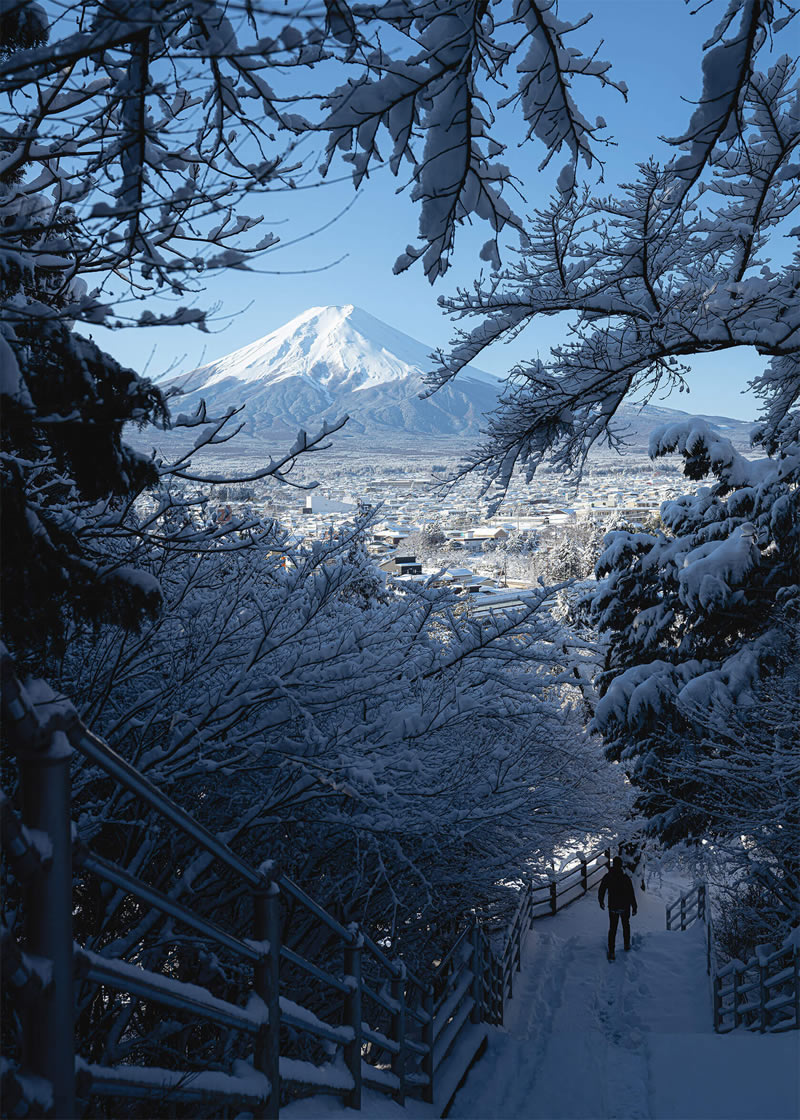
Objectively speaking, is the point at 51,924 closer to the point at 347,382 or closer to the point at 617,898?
the point at 617,898

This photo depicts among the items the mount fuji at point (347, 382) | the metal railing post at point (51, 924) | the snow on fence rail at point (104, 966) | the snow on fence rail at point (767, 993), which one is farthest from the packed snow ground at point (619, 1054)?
the mount fuji at point (347, 382)

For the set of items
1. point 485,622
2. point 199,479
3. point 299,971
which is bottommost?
→ point 299,971

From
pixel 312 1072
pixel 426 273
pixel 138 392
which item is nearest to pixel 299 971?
pixel 312 1072

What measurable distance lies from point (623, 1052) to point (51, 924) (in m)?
7.28

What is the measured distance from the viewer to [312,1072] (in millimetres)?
3156

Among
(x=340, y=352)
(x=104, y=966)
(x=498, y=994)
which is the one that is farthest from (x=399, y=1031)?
(x=340, y=352)

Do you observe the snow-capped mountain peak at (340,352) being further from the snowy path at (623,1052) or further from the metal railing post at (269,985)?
the metal railing post at (269,985)

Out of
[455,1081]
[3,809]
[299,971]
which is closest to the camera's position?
[3,809]

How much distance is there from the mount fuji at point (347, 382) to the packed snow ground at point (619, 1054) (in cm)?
4840

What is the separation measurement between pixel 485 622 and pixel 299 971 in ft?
9.82

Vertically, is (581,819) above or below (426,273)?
below

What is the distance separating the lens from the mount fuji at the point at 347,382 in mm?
87250

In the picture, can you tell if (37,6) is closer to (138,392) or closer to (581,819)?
(138,392)

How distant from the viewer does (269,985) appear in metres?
2.61
